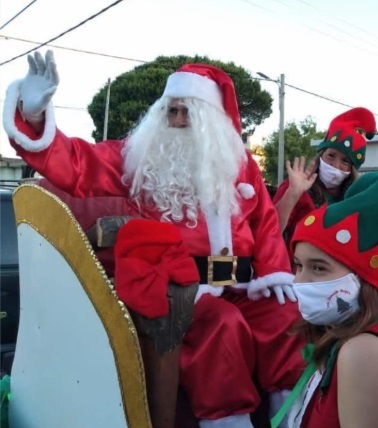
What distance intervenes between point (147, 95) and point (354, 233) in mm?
23244

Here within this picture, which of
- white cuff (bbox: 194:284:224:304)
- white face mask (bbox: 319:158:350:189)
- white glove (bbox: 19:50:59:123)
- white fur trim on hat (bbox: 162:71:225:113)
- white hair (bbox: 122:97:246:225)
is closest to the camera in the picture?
white glove (bbox: 19:50:59:123)

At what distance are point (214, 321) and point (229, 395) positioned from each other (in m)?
0.25

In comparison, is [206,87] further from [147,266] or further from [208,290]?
[147,266]

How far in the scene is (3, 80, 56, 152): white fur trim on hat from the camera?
7.06 ft

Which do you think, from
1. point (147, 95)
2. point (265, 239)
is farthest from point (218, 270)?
point (147, 95)

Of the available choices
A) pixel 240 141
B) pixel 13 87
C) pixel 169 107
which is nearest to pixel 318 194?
pixel 240 141

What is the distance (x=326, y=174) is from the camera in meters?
3.13

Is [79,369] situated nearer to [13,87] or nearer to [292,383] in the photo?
[292,383]

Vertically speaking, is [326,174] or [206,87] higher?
[206,87]

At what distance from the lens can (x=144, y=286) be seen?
1666mm

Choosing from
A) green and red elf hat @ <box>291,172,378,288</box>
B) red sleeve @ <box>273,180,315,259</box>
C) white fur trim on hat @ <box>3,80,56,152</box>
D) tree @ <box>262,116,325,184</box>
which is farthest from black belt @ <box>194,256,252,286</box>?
tree @ <box>262,116,325,184</box>

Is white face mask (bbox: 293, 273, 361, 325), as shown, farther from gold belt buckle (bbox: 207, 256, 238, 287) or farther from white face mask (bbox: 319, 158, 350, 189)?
white face mask (bbox: 319, 158, 350, 189)

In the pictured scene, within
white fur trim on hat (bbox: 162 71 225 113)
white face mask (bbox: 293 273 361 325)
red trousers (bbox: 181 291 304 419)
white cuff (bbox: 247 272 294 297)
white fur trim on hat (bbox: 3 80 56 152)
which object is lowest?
red trousers (bbox: 181 291 304 419)

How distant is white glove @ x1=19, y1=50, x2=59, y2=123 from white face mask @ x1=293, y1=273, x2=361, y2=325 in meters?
1.11
